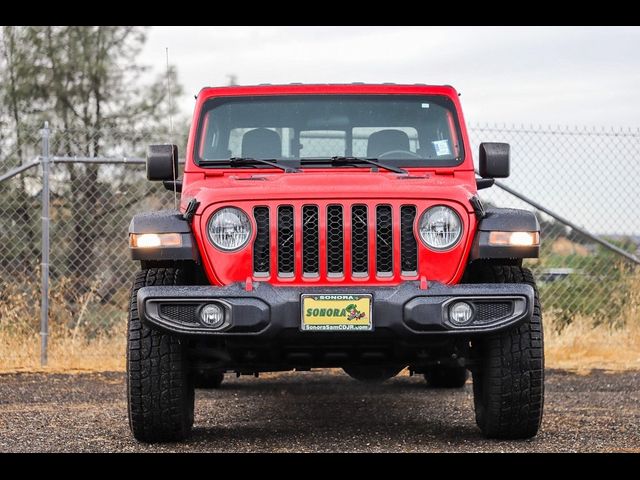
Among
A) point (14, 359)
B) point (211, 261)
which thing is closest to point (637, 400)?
point (211, 261)

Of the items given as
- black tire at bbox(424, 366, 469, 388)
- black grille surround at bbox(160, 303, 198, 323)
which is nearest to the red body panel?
black grille surround at bbox(160, 303, 198, 323)

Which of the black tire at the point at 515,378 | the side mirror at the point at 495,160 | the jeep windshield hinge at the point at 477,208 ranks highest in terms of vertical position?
the side mirror at the point at 495,160

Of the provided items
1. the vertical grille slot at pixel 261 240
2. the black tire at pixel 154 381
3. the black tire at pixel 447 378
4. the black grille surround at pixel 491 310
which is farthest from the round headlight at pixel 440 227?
the black tire at pixel 447 378

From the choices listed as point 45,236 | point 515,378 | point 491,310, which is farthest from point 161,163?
point 45,236

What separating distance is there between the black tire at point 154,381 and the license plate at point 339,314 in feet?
2.53

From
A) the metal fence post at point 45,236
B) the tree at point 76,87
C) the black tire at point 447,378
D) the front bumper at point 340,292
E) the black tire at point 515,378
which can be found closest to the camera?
the front bumper at point 340,292

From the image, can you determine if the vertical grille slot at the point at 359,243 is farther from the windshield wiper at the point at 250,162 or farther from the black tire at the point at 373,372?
the black tire at the point at 373,372

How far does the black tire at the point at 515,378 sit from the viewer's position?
6047 mm

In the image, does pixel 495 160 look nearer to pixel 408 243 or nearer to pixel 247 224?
pixel 408 243

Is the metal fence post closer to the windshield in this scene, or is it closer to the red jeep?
the windshield

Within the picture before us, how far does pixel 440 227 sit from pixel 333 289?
2.27 ft

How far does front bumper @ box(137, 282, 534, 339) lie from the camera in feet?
18.6

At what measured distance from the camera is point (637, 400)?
8.27 metres

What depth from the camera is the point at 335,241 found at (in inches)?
234
